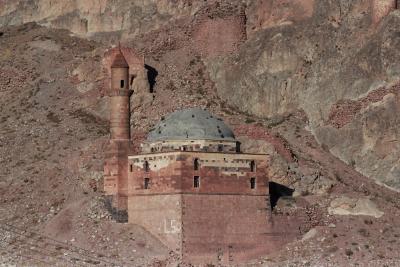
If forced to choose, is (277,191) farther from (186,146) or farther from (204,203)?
(186,146)

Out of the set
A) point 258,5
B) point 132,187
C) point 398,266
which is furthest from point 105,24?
point 398,266

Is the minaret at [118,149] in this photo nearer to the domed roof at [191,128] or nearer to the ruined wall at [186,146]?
the domed roof at [191,128]

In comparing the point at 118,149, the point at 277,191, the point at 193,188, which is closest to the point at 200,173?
the point at 193,188

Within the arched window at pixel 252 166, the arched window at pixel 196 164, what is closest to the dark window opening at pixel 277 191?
the arched window at pixel 252 166

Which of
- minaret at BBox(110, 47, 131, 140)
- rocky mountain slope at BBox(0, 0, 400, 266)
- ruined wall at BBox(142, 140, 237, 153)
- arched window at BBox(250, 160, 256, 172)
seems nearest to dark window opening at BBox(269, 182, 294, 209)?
rocky mountain slope at BBox(0, 0, 400, 266)

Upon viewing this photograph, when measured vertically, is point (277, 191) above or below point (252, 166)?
below

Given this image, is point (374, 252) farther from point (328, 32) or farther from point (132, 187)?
point (328, 32)
